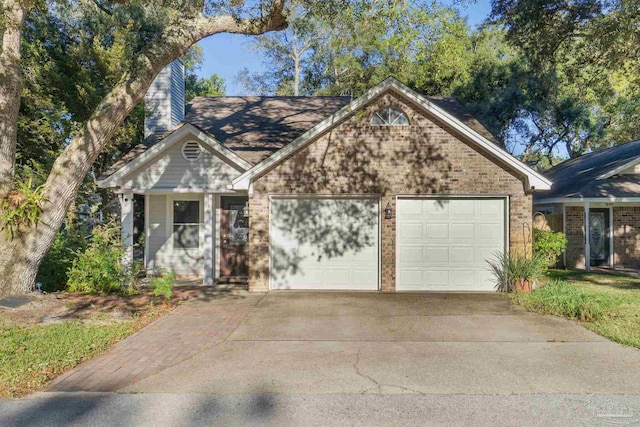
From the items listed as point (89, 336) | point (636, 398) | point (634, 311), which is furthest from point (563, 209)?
point (89, 336)

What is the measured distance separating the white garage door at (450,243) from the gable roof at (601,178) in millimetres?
5970

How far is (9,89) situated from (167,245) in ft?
18.7

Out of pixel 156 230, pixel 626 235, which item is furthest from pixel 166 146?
pixel 626 235

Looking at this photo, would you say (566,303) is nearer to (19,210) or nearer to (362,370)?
(362,370)

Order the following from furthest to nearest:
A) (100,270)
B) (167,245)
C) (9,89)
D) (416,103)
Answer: (167,245) < (416,103) < (100,270) < (9,89)

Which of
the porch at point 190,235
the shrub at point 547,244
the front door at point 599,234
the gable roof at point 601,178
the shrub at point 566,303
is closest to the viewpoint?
the shrub at point 566,303

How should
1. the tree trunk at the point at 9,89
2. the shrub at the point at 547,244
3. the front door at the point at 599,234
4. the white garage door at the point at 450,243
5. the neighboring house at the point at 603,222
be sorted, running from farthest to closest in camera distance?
the front door at the point at 599,234 < the neighboring house at the point at 603,222 < the shrub at the point at 547,244 < the white garage door at the point at 450,243 < the tree trunk at the point at 9,89

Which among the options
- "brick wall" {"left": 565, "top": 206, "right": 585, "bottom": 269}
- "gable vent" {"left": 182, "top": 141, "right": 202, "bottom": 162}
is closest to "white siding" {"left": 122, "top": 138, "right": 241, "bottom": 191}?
"gable vent" {"left": 182, "top": 141, "right": 202, "bottom": 162}

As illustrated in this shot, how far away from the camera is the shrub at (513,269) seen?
1041cm

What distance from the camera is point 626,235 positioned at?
1603 cm

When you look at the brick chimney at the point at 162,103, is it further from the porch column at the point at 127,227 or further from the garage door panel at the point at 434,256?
the garage door panel at the point at 434,256

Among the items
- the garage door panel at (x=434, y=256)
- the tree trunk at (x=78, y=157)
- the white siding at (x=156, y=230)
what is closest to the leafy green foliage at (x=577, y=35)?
the garage door panel at (x=434, y=256)

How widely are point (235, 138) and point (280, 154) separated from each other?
11.5ft

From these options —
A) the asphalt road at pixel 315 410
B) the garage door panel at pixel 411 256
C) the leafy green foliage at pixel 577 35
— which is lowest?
the asphalt road at pixel 315 410
